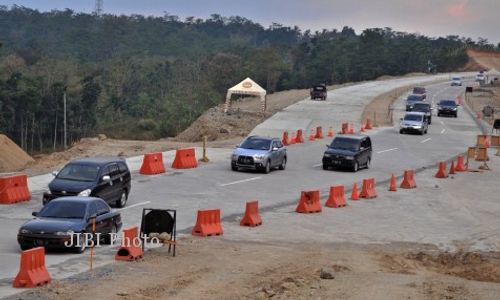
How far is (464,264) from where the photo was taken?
71.5ft

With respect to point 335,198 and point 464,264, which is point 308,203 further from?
point 464,264

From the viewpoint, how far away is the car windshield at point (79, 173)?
987 inches

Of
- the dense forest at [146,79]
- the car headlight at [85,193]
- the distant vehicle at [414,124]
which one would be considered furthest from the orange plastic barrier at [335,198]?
the dense forest at [146,79]

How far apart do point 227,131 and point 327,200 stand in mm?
28324

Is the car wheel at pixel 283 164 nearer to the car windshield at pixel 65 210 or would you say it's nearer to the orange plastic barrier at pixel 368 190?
the orange plastic barrier at pixel 368 190

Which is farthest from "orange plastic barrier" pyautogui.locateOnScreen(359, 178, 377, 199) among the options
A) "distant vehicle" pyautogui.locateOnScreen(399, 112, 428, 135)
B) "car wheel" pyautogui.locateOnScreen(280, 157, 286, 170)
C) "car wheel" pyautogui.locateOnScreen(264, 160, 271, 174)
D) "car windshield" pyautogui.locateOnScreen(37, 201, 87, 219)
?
"distant vehicle" pyautogui.locateOnScreen(399, 112, 428, 135)

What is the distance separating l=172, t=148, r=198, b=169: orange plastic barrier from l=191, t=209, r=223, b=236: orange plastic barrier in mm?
14493

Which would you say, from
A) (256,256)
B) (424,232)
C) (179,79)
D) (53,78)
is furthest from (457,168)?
(179,79)

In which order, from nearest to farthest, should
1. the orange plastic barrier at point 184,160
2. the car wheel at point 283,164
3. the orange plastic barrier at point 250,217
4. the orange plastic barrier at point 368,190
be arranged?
the orange plastic barrier at point 250,217, the orange plastic barrier at point 368,190, the orange plastic barrier at point 184,160, the car wheel at point 283,164

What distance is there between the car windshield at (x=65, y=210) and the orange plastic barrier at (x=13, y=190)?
7.18m

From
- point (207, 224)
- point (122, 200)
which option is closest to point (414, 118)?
point (122, 200)

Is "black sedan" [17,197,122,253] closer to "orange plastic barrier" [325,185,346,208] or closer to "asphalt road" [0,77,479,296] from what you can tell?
"asphalt road" [0,77,479,296]

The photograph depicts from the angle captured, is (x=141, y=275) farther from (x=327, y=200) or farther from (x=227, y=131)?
(x=227, y=131)

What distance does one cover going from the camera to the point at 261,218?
87.0 ft
